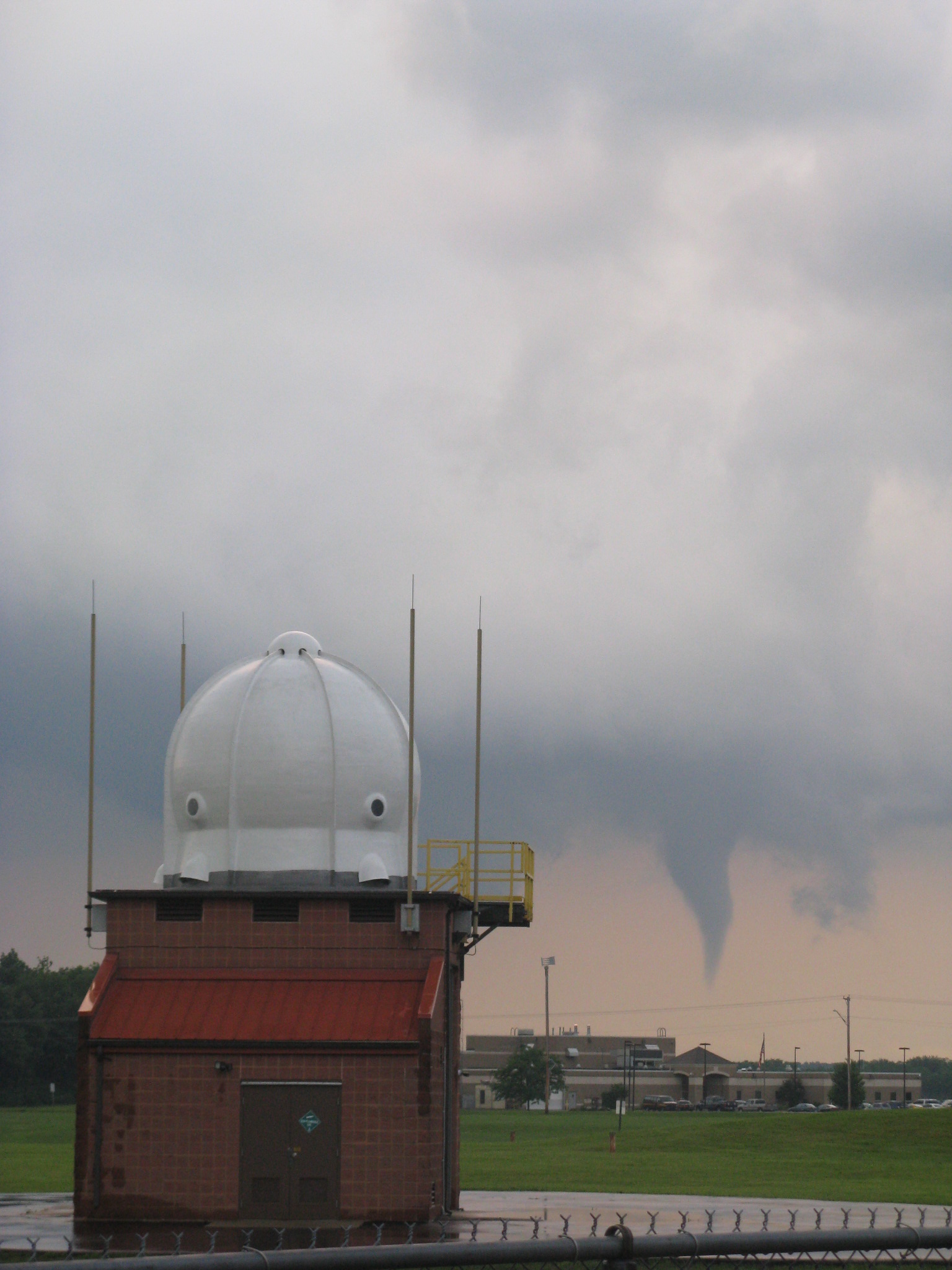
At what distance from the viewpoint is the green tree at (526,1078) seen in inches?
5379

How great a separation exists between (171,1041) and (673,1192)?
14.3 m

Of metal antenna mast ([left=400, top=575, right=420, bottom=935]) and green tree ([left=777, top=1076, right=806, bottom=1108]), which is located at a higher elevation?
metal antenna mast ([left=400, top=575, right=420, bottom=935])

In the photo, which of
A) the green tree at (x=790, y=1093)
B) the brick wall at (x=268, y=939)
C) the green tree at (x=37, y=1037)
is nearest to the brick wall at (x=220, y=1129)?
the brick wall at (x=268, y=939)

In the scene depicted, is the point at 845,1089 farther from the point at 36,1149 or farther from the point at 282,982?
the point at 282,982

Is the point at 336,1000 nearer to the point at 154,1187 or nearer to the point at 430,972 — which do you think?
the point at 430,972

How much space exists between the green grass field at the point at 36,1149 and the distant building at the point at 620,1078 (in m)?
59.6

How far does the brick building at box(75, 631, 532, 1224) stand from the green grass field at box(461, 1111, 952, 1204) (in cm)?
1031

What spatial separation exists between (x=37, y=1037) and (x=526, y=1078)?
4553cm

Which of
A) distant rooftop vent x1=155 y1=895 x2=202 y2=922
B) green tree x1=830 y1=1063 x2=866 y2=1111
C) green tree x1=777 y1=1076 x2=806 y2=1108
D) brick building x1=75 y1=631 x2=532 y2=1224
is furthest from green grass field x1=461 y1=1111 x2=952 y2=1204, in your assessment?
green tree x1=777 y1=1076 x2=806 y2=1108

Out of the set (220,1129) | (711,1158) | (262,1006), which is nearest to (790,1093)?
(711,1158)

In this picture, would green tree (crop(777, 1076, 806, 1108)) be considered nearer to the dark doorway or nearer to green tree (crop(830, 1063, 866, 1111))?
green tree (crop(830, 1063, 866, 1111))

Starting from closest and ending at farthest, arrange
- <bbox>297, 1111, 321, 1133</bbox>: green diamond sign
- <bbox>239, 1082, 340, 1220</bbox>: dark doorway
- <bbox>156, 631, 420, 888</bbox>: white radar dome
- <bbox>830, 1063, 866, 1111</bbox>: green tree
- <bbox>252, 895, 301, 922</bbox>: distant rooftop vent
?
<bbox>239, 1082, 340, 1220</bbox>: dark doorway < <bbox>297, 1111, 321, 1133</bbox>: green diamond sign < <bbox>252, 895, 301, 922</bbox>: distant rooftop vent < <bbox>156, 631, 420, 888</bbox>: white radar dome < <bbox>830, 1063, 866, 1111</bbox>: green tree

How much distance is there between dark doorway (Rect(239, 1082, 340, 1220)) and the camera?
2841cm

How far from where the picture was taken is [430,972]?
2988 centimetres
